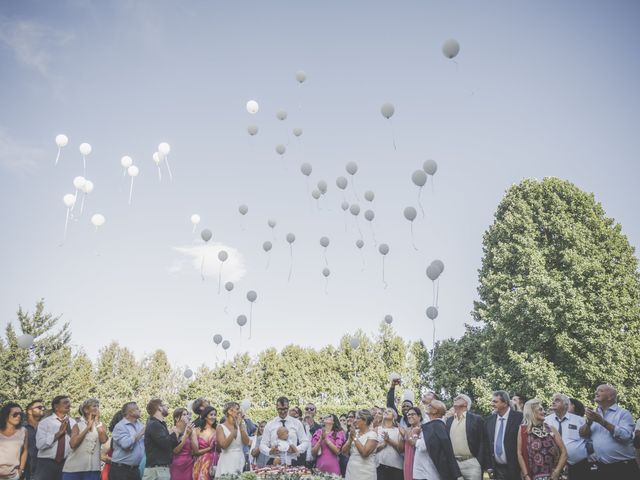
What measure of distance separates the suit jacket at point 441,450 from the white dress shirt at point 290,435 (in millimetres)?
2329

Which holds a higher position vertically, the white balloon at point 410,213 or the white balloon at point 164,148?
the white balloon at point 164,148

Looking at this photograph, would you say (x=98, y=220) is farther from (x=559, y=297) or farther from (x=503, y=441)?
(x=559, y=297)

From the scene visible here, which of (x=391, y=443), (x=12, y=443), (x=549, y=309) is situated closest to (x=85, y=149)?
(x=12, y=443)

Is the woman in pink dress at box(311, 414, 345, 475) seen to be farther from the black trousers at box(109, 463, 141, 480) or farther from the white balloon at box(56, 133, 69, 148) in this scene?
the white balloon at box(56, 133, 69, 148)

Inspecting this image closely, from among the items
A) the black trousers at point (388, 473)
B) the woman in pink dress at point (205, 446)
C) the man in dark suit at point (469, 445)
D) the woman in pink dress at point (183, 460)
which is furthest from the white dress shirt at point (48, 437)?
the man in dark suit at point (469, 445)

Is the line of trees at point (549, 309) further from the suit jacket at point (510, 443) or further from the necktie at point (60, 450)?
the necktie at point (60, 450)

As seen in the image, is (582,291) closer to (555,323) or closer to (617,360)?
(555,323)

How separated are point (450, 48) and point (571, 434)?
7172mm

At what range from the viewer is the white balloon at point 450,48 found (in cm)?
894

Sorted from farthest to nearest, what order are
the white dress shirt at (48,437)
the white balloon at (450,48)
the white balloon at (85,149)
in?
the white balloon at (85,149) < the white balloon at (450,48) < the white dress shirt at (48,437)

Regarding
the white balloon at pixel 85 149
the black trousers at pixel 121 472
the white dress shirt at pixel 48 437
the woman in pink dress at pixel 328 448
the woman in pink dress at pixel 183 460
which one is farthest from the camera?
the white balloon at pixel 85 149

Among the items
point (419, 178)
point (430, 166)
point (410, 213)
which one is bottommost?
point (410, 213)

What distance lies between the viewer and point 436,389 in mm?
22844

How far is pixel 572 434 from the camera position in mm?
6453
